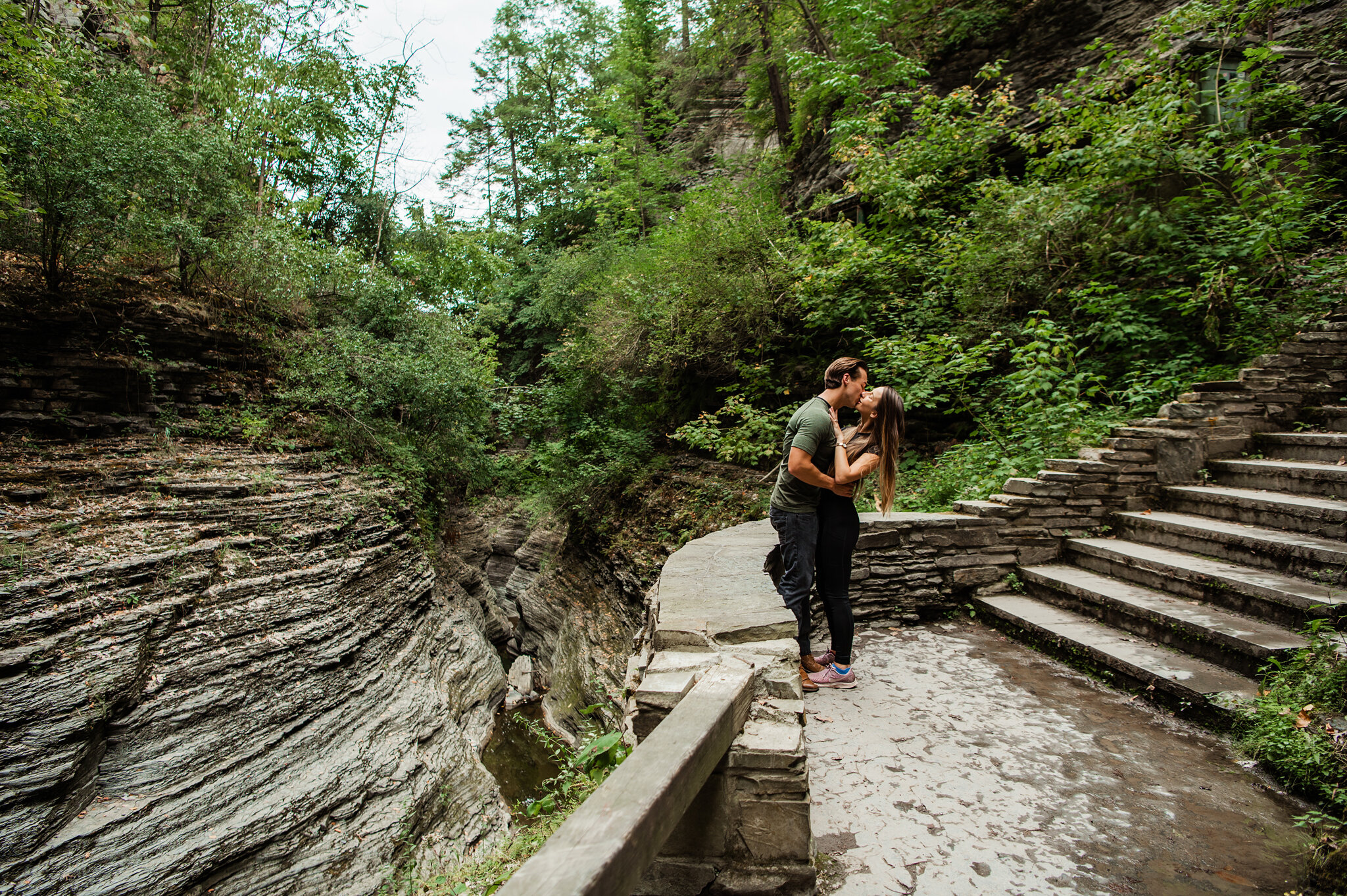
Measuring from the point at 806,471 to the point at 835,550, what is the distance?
53 centimetres

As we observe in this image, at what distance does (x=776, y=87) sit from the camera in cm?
1238

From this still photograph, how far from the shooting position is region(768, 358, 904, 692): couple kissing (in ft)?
9.57

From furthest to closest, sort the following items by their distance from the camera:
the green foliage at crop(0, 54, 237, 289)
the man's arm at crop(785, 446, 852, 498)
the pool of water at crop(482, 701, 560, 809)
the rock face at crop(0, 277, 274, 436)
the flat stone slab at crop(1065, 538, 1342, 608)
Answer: the pool of water at crop(482, 701, 560, 809)
the rock face at crop(0, 277, 274, 436)
the green foliage at crop(0, 54, 237, 289)
the flat stone slab at crop(1065, 538, 1342, 608)
the man's arm at crop(785, 446, 852, 498)

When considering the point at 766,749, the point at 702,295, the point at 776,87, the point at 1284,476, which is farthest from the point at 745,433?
the point at 776,87

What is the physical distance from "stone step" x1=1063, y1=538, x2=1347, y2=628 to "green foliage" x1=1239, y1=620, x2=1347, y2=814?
0.20 metres

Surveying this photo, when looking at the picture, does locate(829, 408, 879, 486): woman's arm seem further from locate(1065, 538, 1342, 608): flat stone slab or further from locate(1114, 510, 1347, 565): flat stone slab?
locate(1114, 510, 1347, 565): flat stone slab

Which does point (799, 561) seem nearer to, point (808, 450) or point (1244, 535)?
point (808, 450)

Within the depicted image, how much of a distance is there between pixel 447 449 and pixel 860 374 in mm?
10599

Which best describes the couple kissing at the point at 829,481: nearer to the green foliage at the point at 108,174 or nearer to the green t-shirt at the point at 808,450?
the green t-shirt at the point at 808,450

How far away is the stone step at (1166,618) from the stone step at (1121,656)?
0.19 feet

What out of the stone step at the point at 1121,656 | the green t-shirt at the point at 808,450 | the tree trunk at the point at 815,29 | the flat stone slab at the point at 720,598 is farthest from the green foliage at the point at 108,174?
the stone step at the point at 1121,656

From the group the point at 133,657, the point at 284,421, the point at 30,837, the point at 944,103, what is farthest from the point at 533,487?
the point at 944,103

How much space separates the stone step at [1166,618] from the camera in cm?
297

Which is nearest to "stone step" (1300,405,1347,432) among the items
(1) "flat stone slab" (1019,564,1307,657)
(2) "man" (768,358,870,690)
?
(1) "flat stone slab" (1019,564,1307,657)
